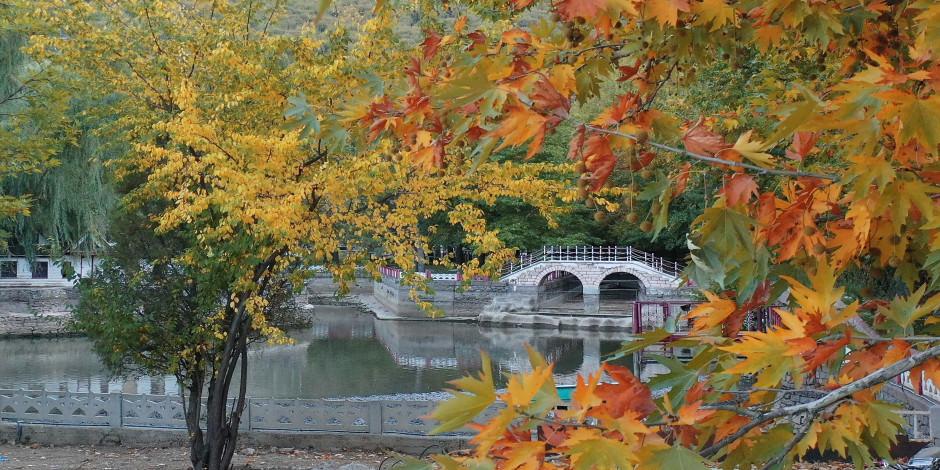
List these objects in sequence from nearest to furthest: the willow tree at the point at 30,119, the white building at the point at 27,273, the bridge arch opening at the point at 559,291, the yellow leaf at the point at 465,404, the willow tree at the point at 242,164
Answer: the yellow leaf at the point at 465,404
the willow tree at the point at 242,164
the willow tree at the point at 30,119
the white building at the point at 27,273
the bridge arch opening at the point at 559,291

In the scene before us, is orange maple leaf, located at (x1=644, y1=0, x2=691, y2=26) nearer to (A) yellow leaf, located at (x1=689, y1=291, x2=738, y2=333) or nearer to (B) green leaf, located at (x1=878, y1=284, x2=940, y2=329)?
(A) yellow leaf, located at (x1=689, y1=291, x2=738, y2=333)

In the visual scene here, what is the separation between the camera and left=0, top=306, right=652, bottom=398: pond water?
67.8ft

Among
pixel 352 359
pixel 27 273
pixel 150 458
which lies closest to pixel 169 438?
pixel 150 458

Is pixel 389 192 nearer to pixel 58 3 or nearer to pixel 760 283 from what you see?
pixel 58 3

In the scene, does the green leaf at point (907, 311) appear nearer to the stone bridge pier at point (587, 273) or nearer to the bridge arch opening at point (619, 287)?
the stone bridge pier at point (587, 273)

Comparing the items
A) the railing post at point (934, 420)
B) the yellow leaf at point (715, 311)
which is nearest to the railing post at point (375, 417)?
the railing post at point (934, 420)

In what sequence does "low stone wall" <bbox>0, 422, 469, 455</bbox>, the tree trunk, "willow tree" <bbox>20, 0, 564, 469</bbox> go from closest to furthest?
"willow tree" <bbox>20, 0, 564, 469</bbox>
the tree trunk
"low stone wall" <bbox>0, 422, 469, 455</bbox>

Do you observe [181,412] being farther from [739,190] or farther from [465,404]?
[465,404]

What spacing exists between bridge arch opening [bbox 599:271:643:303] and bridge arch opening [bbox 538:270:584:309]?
1.21 m

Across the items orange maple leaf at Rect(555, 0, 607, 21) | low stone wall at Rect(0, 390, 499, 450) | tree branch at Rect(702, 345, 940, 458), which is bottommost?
low stone wall at Rect(0, 390, 499, 450)

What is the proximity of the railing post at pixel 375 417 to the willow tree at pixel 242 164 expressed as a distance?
2.62 meters

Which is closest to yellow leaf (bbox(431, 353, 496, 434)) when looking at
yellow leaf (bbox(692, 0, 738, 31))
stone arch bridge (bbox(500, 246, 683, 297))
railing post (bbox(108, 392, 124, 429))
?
yellow leaf (bbox(692, 0, 738, 31))

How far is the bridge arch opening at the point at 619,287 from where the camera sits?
140 ft

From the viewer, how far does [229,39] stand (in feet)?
29.3
